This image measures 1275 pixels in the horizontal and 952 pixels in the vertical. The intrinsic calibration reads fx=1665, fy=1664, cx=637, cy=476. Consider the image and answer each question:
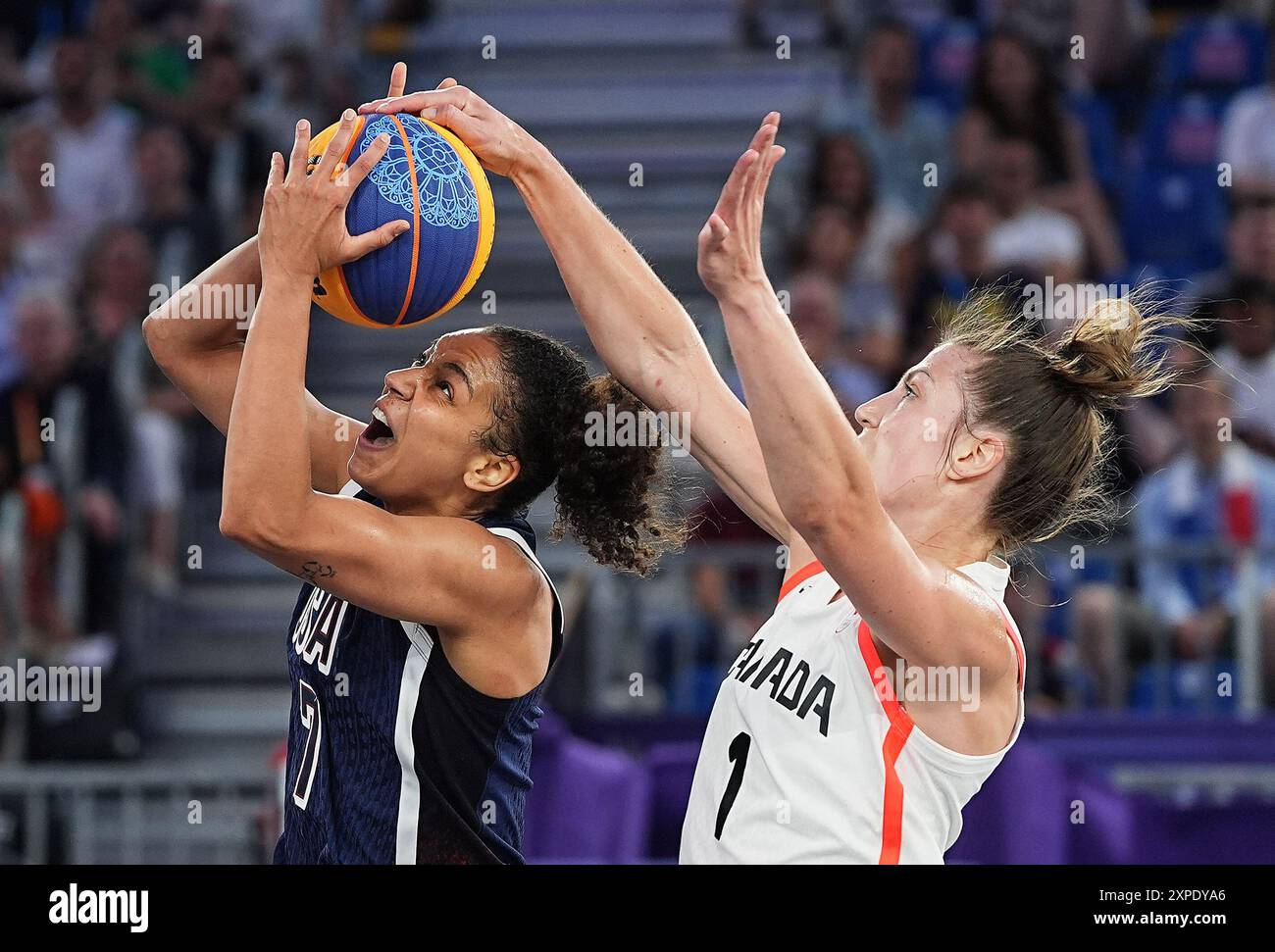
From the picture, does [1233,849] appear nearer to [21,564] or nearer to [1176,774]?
[1176,774]

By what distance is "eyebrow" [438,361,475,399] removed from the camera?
2.85 m

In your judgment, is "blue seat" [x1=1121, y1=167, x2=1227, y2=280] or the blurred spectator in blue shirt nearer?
the blurred spectator in blue shirt

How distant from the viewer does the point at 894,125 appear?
27.3 feet

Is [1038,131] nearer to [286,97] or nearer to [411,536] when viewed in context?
[286,97]

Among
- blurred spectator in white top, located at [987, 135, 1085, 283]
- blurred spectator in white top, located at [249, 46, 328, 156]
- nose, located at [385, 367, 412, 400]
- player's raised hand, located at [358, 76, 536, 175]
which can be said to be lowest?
nose, located at [385, 367, 412, 400]

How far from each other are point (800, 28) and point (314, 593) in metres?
7.10

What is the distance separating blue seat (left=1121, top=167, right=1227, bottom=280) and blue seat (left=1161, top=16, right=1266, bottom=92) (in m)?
0.78

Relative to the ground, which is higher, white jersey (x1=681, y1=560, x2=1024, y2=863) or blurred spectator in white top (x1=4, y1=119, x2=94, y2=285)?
blurred spectator in white top (x1=4, y1=119, x2=94, y2=285)

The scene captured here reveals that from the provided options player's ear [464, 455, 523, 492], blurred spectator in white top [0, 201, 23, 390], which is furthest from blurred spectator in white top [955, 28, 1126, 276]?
player's ear [464, 455, 523, 492]

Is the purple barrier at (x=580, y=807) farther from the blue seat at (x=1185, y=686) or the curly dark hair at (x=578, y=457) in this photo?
the blue seat at (x=1185, y=686)

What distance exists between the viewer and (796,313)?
23.1 feet

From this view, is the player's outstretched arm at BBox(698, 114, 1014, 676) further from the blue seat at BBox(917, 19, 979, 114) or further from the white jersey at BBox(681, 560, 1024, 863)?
the blue seat at BBox(917, 19, 979, 114)

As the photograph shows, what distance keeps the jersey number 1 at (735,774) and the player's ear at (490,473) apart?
599mm
